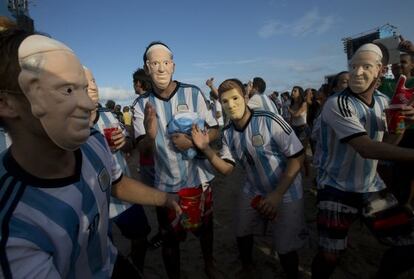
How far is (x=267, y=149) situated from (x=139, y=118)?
1518 mm

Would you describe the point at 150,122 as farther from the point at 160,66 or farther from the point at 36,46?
the point at 36,46

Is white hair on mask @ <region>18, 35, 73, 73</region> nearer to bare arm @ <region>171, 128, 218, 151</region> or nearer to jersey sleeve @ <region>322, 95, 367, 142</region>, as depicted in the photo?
bare arm @ <region>171, 128, 218, 151</region>

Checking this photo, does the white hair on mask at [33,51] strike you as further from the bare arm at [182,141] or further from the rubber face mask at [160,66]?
the rubber face mask at [160,66]

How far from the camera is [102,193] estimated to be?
5.68 feet

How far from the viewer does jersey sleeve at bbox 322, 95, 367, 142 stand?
8.74 feet

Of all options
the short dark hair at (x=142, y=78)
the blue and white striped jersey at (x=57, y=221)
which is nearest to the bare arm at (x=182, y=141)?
the blue and white striped jersey at (x=57, y=221)

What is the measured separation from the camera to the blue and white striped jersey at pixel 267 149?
3109 mm

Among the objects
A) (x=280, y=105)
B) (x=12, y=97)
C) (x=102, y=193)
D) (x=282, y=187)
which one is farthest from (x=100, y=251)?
(x=280, y=105)

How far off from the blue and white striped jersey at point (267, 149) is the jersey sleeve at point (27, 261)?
2.25 metres

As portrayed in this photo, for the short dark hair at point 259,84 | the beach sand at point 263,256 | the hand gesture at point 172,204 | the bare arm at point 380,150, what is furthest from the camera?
the short dark hair at point 259,84

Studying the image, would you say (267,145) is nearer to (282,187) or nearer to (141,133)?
(282,187)

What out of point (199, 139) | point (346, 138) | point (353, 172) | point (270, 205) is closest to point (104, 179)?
point (199, 139)

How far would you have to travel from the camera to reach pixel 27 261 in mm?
1159

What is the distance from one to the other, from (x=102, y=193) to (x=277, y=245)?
211 cm
